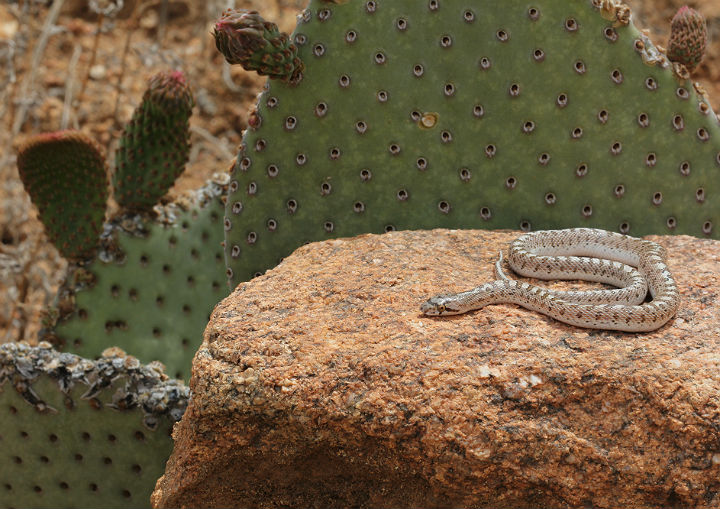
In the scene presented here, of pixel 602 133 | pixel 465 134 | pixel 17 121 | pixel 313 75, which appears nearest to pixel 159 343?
pixel 313 75

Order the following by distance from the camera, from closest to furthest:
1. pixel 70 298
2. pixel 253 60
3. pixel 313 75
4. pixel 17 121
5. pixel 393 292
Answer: pixel 393 292 < pixel 253 60 < pixel 313 75 < pixel 70 298 < pixel 17 121

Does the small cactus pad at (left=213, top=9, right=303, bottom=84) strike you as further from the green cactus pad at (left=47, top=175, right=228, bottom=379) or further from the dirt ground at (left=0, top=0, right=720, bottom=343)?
the dirt ground at (left=0, top=0, right=720, bottom=343)

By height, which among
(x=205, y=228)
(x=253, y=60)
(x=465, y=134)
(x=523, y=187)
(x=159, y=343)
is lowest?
(x=159, y=343)

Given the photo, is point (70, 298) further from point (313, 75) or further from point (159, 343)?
point (313, 75)

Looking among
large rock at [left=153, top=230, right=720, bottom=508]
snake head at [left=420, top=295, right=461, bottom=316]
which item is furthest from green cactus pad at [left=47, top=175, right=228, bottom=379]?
snake head at [left=420, top=295, right=461, bottom=316]

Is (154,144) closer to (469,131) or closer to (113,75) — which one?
(469,131)

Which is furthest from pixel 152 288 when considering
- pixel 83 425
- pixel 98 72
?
pixel 98 72

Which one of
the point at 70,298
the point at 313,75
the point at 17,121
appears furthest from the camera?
the point at 17,121
